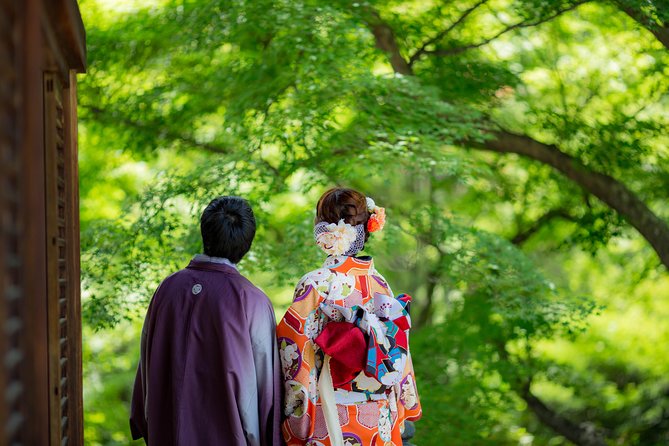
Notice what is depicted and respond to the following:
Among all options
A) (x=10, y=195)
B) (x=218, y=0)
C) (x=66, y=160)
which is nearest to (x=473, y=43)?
(x=218, y=0)

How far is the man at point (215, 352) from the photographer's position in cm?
251

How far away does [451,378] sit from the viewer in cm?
636

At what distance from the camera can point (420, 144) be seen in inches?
184

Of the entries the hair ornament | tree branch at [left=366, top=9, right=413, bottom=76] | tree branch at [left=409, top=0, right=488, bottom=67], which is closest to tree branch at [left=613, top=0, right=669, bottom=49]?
tree branch at [left=409, top=0, right=488, bottom=67]

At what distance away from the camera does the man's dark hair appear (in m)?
2.54

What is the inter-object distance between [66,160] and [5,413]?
4.70 ft

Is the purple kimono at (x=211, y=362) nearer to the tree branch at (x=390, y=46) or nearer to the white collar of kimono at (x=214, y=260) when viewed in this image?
the white collar of kimono at (x=214, y=260)

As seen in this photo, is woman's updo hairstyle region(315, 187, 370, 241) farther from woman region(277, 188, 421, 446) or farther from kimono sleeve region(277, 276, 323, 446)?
kimono sleeve region(277, 276, 323, 446)

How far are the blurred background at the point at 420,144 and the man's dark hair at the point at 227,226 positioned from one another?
1.98 metres

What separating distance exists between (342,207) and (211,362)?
68 centimetres

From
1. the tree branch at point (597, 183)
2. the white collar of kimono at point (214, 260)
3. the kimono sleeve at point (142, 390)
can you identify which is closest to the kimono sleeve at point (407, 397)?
the white collar of kimono at point (214, 260)

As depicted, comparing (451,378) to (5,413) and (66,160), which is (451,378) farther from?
(5,413)

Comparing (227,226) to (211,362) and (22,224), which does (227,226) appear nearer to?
(211,362)

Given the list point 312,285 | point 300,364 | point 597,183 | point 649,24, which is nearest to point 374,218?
point 312,285
